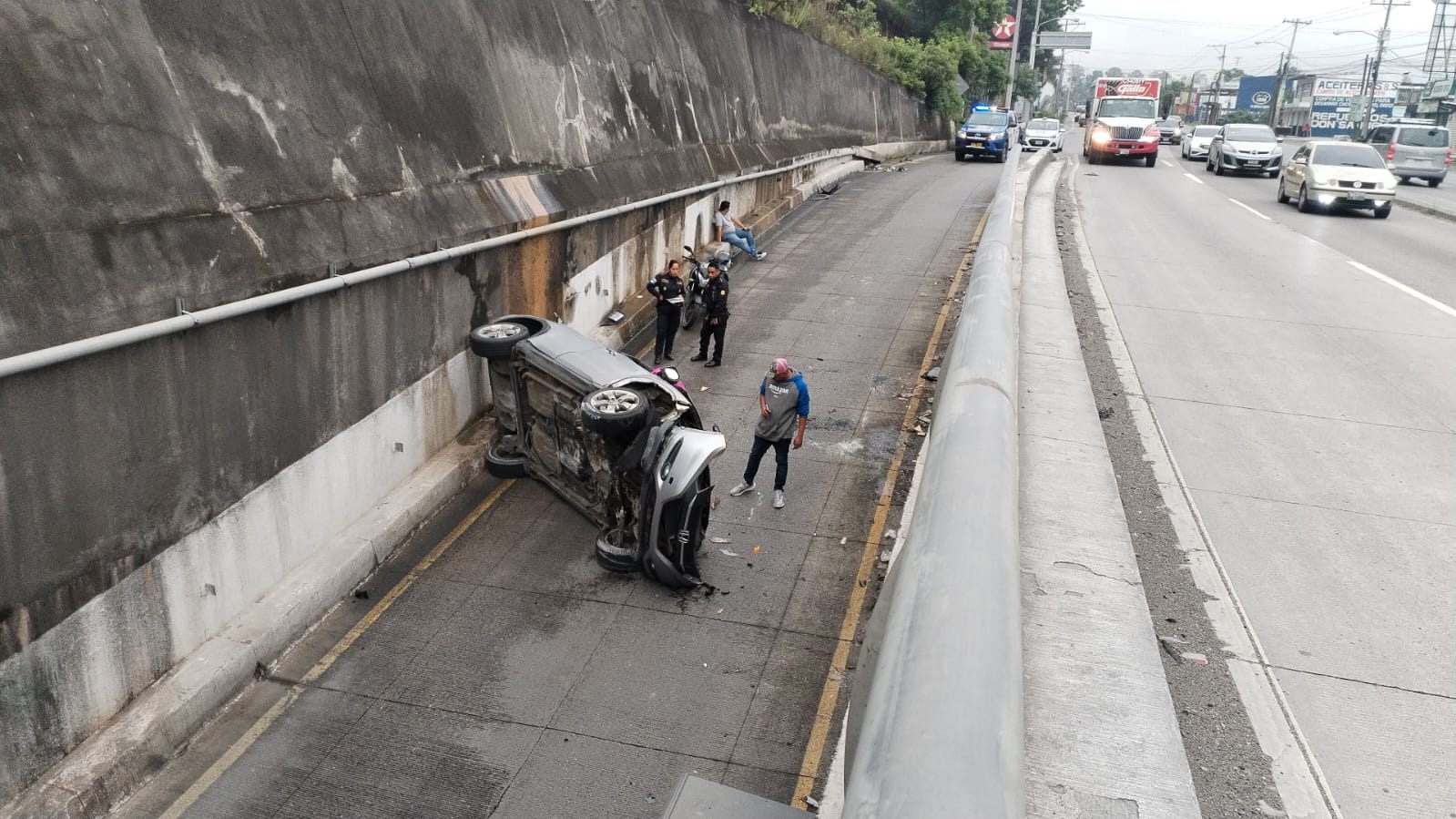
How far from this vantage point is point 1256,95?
5271 inches

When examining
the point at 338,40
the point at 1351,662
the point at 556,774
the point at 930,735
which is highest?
the point at 338,40

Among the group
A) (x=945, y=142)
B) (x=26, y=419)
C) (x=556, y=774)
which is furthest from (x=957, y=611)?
(x=945, y=142)

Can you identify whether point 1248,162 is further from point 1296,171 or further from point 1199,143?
point 1296,171

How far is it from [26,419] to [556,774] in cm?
344

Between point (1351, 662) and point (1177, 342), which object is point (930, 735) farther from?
point (1177, 342)

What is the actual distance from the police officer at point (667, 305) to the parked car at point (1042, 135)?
3838 cm

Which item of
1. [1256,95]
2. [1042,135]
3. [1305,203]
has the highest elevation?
[1256,95]

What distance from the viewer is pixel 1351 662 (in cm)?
563

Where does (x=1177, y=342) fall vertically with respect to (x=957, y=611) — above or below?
below

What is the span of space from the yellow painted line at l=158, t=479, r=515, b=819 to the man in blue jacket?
2.55 metres

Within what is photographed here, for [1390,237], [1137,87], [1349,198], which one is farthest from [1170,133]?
[1390,237]

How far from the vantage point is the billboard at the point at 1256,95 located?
132875 millimetres

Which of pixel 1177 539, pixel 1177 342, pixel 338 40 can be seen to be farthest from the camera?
pixel 1177 342

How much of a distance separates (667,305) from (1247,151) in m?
31.6
